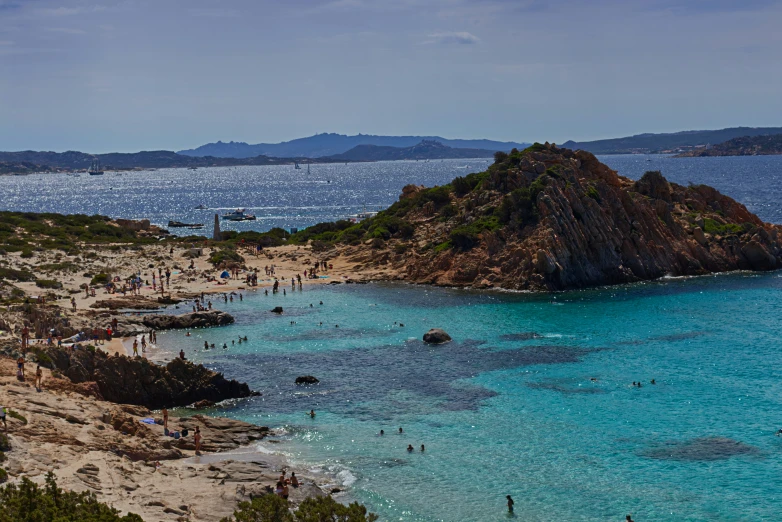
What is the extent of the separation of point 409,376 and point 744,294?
3059cm

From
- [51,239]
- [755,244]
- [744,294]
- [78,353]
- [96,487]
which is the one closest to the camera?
[96,487]

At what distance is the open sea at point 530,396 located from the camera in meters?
27.5

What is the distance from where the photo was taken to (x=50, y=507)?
1888cm

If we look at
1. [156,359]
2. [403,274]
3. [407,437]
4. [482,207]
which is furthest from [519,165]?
[407,437]

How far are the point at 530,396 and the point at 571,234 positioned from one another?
29.9 meters

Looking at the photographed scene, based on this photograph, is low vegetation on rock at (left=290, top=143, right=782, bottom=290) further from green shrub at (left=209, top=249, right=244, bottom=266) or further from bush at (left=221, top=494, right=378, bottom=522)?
bush at (left=221, top=494, right=378, bottom=522)

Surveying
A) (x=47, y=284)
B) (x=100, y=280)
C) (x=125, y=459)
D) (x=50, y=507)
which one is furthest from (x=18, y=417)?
(x=100, y=280)

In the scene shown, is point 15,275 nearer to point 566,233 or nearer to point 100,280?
point 100,280

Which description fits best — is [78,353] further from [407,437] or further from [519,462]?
[519,462]

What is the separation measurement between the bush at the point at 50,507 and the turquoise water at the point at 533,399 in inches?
385

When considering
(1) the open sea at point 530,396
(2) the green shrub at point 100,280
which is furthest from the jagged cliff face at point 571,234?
(2) the green shrub at point 100,280

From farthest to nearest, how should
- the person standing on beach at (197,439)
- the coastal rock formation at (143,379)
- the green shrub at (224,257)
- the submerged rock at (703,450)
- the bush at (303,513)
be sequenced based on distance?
the green shrub at (224,257) → the coastal rock formation at (143,379) → the person standing on beach at (197,439) → the submerged rock at (703,450) → the bush at (303,513)

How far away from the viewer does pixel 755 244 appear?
229ft

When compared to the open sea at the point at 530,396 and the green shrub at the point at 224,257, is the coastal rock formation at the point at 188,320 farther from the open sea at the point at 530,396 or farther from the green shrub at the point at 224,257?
the green shrub at the point at 224,257
